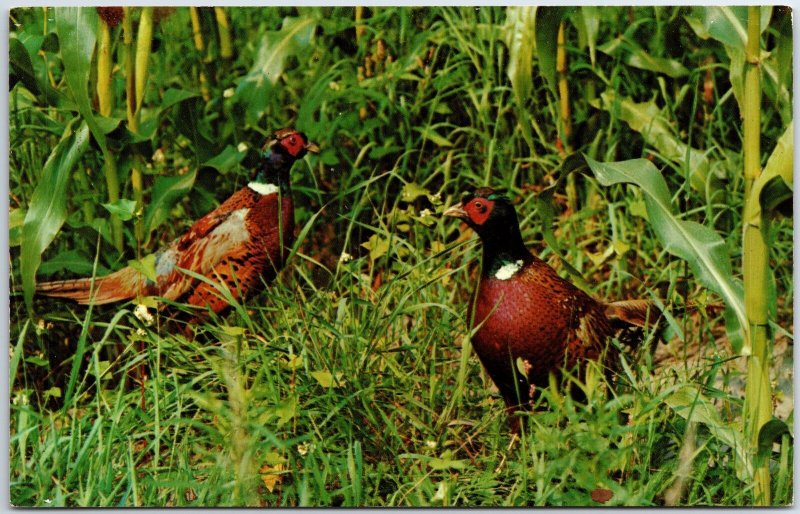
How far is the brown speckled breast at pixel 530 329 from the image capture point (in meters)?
2.23

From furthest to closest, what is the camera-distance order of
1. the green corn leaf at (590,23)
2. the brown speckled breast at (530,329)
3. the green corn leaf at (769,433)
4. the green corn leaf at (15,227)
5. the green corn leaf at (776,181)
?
the green corn leaf at (590,23), the green corn leaf at (15,227), the brown speckled breast at (530,329), the green corn leaf at (769,433), the green corn leaf at (776,181)

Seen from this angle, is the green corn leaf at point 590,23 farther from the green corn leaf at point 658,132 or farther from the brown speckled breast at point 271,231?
the brown speckled breast at point 271,231

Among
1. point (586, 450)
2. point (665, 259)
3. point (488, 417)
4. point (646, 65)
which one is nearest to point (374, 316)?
point (488, 417)

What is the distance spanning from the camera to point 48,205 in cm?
231

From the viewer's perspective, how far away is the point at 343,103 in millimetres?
2637

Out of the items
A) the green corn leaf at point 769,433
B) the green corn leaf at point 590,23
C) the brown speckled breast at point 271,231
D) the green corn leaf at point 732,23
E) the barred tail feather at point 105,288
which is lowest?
the green corn leaf at point 769,433

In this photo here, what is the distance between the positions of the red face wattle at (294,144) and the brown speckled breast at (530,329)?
54 cm

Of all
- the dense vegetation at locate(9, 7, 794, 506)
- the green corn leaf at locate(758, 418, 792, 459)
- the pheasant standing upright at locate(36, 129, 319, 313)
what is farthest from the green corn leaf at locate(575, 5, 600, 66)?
the green corn leaf at locate(758, 418, 792, 459)

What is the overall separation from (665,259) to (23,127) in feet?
4.65

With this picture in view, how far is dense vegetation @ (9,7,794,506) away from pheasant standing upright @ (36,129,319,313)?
0.04m

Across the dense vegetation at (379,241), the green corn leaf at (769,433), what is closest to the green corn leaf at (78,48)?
the dense vegetation at (379,241)

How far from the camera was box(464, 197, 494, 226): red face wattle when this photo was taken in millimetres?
2301

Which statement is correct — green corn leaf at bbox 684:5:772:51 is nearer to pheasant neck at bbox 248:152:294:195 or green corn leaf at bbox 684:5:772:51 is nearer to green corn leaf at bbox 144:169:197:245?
pheasant neck at bbox 248:152:294:195

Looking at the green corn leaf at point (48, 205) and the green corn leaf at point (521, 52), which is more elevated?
the green corn leaf at point (521, 52)
